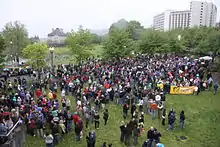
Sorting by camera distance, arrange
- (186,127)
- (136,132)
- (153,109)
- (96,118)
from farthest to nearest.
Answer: (153,109) < (186,127) < (96,118) < (136,132)

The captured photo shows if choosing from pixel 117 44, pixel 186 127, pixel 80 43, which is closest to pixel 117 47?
pixel 117 44

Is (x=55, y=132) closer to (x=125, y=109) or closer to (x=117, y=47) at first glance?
(x=125, y=109)

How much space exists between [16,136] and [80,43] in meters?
26.6

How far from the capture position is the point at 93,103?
781 inches

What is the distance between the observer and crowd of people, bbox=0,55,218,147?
1362cm

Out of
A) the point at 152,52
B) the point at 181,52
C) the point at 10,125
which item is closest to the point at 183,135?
the point at 10,125

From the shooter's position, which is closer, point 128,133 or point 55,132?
point 55,132

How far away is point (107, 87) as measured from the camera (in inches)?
846

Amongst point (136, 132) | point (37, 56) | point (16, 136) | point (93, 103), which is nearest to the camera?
point (16, 136)

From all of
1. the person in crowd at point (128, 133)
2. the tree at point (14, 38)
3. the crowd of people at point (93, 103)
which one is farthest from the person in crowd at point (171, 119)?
the tree at point (14, 38)

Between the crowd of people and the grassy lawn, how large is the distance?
1.40 ft

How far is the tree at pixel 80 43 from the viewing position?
3673 cm

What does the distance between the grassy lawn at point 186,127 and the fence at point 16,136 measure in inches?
22.3

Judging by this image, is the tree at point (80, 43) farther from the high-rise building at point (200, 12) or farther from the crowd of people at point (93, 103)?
the high-rise building at point (200, 12)
